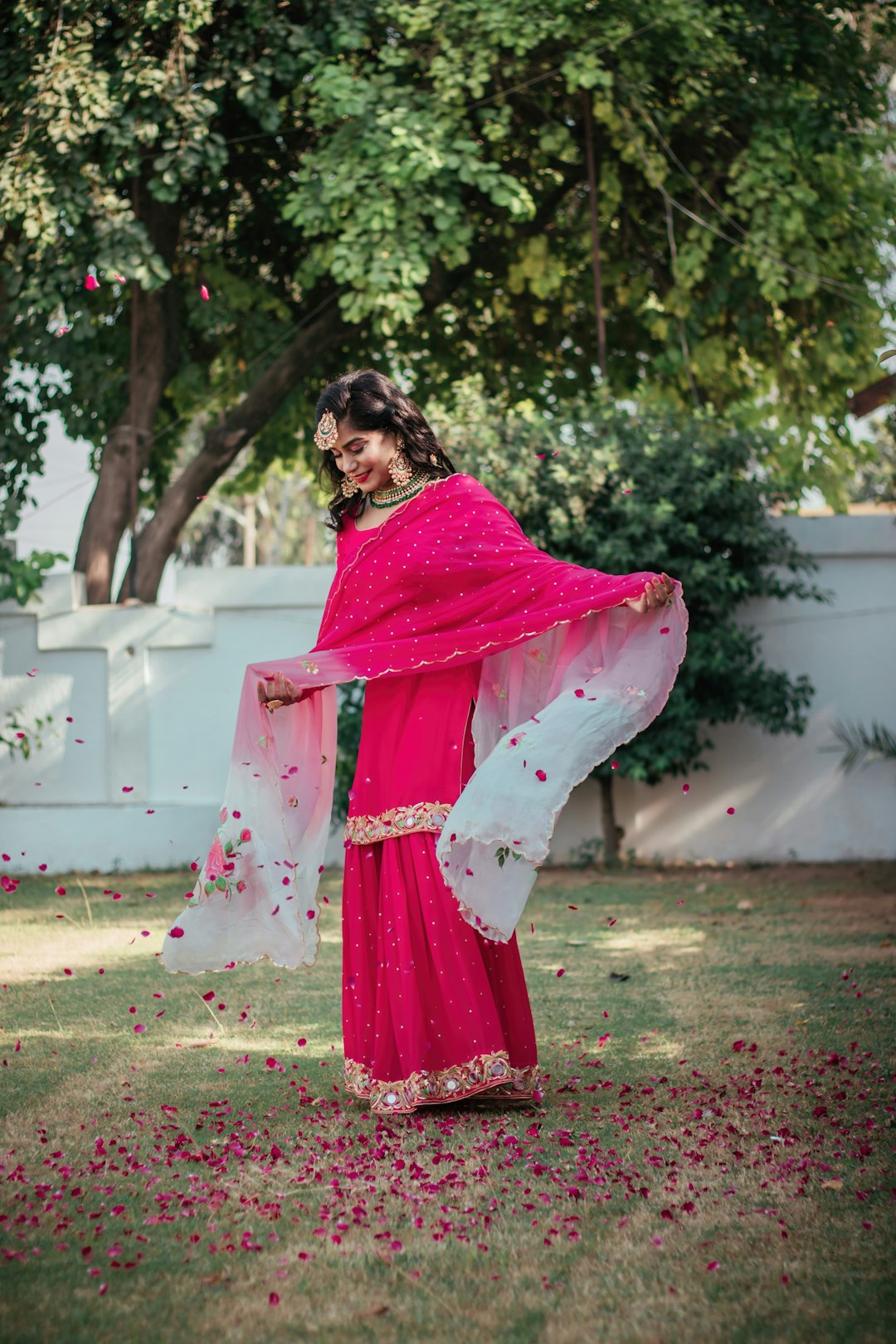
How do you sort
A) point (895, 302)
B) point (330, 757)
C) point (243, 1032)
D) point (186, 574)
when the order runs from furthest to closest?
point (895, 302), point (186, 574), point (243, 1032), point (330, 757)

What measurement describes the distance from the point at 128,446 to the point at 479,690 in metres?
6.06

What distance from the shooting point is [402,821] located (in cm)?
332

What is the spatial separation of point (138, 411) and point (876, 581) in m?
5.08

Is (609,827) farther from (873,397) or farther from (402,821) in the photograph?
(402,821)

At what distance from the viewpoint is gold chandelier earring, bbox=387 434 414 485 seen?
3.51m

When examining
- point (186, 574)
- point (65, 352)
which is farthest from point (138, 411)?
point (186, 574)

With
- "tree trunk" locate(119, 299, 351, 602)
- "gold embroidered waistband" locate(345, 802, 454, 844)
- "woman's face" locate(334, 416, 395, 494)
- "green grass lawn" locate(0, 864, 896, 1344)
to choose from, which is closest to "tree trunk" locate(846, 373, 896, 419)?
"tree trunk" locate(119, 299, 351, 602)

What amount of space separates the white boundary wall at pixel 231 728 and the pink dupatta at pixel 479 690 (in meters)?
4.26

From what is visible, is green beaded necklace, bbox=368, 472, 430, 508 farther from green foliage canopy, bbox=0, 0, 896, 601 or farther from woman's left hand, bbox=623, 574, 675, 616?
green foliage canopy, bbox=0, 0, 896, 601

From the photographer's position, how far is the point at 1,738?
25.0ft

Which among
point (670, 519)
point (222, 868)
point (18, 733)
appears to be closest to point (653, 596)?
point (222, 868)

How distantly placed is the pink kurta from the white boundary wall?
436 centimetres

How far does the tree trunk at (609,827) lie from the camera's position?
7.78 m

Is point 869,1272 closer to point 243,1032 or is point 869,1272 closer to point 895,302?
point 243,1032
